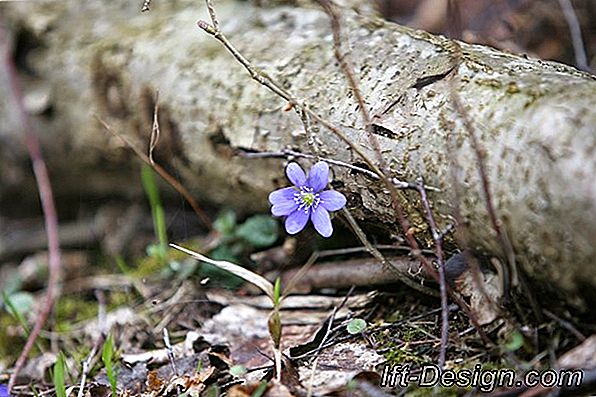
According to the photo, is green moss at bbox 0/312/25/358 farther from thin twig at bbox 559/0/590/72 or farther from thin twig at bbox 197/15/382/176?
thin twig at bbox 559/0/590/72

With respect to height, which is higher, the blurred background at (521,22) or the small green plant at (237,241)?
the blurred background at (521,22)

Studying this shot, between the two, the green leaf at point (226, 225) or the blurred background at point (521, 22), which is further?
the blurred background at point (521, 22)

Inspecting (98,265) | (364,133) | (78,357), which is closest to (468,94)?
(364,133)

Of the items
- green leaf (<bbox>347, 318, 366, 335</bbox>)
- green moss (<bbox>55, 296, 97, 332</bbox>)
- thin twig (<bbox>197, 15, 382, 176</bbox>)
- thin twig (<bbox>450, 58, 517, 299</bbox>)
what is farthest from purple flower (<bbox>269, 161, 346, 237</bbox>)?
green moss (<bbox>55, 296, 97, 332</bbox>)

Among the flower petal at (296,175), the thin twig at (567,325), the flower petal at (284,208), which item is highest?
the flower petal at (296,175)

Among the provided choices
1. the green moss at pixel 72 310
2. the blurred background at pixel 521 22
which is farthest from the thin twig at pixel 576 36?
the green moss at pixel 72 310

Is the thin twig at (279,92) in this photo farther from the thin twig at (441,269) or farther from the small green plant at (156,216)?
the small green plant at (156,216)

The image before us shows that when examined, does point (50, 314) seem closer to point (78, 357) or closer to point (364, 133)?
point (78, 357)
